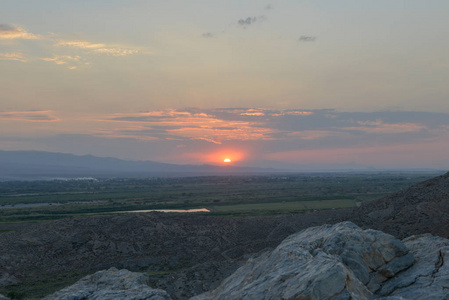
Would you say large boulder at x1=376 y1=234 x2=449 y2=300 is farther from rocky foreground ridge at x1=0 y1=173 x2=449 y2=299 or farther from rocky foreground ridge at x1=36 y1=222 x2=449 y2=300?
rocky foreground ridge at x1=0 y1=173 x2=449 y2=299

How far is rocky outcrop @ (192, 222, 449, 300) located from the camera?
16.1 metres

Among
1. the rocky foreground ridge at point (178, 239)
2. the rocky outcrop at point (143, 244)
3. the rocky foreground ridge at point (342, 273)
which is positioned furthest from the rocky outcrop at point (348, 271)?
the rocky outcrop at point (143, 244)

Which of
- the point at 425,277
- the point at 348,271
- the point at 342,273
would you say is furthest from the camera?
the point at 425,277

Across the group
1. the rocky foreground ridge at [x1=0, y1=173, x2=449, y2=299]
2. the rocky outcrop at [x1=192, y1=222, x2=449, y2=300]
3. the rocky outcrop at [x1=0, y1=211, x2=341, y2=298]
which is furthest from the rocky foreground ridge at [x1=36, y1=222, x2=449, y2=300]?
the rocky outcrop at [x1=0, y1=211, x2=341, y2=298]

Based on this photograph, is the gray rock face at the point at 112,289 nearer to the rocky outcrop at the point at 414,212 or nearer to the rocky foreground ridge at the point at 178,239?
the rocky foreground ridge at the point at 178,239

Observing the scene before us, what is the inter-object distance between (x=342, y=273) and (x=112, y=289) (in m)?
18.4

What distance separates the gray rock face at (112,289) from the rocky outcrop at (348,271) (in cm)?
407

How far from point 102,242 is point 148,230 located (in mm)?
8436

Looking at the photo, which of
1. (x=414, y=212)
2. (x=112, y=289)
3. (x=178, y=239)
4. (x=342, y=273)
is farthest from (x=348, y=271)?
(x=178, y=239)

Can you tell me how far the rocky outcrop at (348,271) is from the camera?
16062mm

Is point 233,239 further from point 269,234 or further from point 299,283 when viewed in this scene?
point 299,283

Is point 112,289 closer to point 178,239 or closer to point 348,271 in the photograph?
point 348,271

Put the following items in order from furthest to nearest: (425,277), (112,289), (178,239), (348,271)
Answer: (178,239) → (112,289) → (425,277) → (348,271)

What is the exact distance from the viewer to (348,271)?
1711 centimetres
